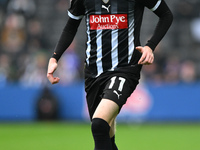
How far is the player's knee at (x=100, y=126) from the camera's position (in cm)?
436

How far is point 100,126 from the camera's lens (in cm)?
435

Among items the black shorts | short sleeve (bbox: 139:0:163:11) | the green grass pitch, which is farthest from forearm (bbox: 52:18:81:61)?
the green grass pitch

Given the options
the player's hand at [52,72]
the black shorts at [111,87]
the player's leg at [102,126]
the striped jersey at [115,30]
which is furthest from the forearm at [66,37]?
the player's leg at [102,126]

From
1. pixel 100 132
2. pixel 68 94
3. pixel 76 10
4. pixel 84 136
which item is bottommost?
pixel 84 136

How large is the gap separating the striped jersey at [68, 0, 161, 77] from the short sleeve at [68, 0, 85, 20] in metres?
0.11

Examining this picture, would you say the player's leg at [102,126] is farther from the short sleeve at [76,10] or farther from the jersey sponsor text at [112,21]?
the short sleeve at [76,10]

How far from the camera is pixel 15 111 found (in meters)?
13.4

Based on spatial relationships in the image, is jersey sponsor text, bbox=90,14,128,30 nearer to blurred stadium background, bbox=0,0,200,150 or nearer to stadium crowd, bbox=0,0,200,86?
blurred stadium background, bbox=0,0,200,150

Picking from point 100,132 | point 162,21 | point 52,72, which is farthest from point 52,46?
point 100,132

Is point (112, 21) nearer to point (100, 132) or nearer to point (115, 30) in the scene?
point (115, 30)

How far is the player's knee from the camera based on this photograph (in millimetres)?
4355

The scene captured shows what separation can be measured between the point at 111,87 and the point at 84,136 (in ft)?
19.7

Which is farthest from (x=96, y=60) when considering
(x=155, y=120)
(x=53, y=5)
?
(x=53, y=5)

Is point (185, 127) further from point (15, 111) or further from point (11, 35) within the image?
point (11, 35)
